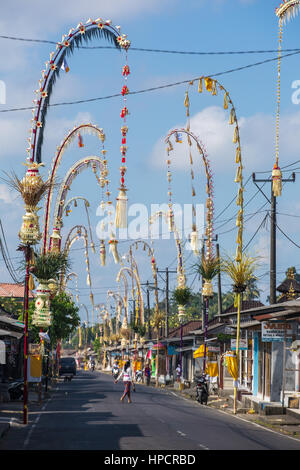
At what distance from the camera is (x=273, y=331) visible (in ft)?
108

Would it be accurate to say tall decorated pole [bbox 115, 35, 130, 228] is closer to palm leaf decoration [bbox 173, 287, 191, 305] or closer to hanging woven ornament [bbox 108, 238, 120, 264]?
hanging woven ornament [bbox 108, 238, 120, 264]

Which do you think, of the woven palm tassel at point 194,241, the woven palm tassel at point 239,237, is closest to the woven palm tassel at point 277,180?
the woven palm tassel at point 239,237

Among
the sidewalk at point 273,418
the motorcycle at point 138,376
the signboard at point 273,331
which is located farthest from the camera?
the motorcycle at point 138,376

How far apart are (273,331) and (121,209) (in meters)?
12.0

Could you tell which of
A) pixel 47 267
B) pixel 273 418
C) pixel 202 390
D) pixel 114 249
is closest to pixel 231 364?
pixel 202 390

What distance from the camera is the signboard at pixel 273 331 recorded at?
32.8 metres

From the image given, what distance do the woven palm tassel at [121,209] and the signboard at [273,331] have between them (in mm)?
11312

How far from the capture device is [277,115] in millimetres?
31734

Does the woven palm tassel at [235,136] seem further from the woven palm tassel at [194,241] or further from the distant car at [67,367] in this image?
the distant car at [67,367]

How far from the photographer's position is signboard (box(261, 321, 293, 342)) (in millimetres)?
32844

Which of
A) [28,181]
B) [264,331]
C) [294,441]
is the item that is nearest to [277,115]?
[264,331]

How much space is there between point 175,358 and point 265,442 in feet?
201
